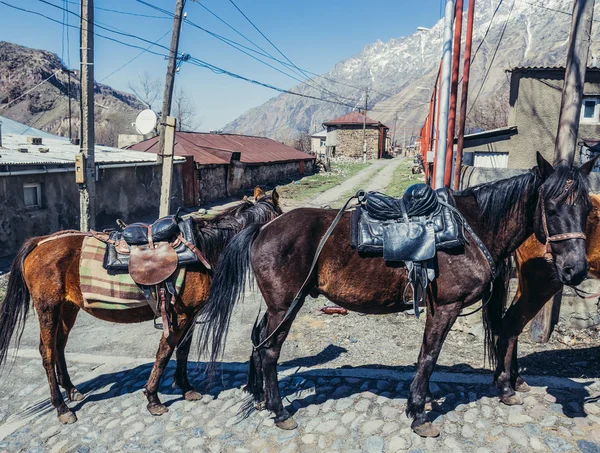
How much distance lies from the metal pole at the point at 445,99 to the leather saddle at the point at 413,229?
3429 millimetres

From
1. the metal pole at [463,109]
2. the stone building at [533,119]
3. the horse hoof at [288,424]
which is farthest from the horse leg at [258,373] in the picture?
the stone building at [533,119]

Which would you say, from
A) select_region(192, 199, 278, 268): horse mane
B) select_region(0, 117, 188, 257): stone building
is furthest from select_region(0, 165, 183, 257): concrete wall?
select_region(192, 199, 278, 268): horse mane

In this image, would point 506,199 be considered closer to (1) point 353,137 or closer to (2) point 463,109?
(2) point 463,109

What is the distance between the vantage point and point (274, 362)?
13.4 ft

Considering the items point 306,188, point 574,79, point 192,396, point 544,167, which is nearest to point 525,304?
point 544,167

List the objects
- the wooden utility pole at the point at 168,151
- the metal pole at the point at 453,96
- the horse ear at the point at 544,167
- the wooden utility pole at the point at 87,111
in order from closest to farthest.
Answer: the horse ear at the point at 544,167, the metal pole at the point at 453,96, the wooden utility pole at the point at 87,111, the wooden utility pole at the point at 168,151

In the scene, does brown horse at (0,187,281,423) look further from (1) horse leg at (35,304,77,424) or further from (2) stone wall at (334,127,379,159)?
(2) stone wall at (334,127,379,159)

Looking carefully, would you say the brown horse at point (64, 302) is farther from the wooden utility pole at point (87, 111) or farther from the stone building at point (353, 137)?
the stone building at point (353, 137)

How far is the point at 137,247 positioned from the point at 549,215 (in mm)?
3511

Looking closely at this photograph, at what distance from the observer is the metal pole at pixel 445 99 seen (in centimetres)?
718

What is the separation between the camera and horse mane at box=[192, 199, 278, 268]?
450 cm

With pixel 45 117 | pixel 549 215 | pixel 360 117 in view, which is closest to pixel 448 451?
pixel 549 215

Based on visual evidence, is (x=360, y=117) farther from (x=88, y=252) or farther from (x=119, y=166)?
(x=88, y=252)

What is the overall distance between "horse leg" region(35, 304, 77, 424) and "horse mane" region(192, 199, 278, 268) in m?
1.47
